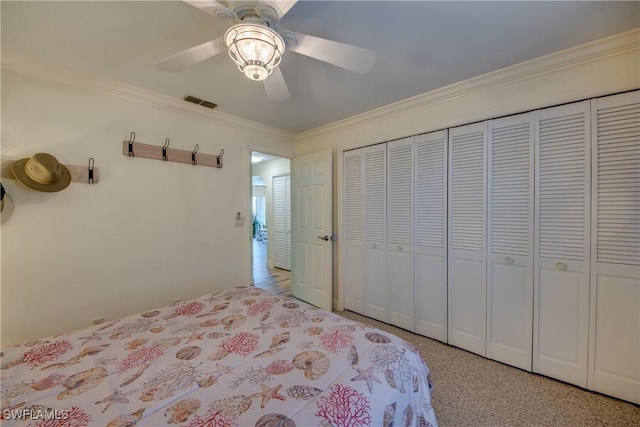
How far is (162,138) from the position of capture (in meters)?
2.40

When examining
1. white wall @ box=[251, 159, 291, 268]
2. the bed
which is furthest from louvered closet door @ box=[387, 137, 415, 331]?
white wall @ box=[251, 159, 291, 268]

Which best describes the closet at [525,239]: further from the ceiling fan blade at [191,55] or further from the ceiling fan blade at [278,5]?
the ceiling fan blade at [191,55]

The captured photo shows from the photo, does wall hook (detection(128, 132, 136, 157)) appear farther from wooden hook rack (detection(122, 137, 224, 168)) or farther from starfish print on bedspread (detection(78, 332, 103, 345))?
starfish print on bedspread (detection(78, 332, 103, 345))

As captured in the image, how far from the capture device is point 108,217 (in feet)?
6.89

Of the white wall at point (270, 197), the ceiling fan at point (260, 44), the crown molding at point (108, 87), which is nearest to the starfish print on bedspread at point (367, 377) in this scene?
the ceiling fan at point (260, 44)

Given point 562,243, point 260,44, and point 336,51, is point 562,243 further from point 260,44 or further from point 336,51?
point 260,44

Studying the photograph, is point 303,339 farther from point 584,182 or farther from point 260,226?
point 260,226

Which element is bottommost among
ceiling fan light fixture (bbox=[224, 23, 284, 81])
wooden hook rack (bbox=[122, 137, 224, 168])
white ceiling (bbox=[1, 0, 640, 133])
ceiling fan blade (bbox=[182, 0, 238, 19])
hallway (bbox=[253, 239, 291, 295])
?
hallway (bbox=[253, 239, 291, 295])

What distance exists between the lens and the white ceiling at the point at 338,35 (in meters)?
1.34

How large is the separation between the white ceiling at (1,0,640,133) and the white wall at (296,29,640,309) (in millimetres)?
105

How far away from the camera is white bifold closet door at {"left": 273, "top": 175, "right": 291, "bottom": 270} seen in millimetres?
5164

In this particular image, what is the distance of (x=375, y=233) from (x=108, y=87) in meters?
2.78

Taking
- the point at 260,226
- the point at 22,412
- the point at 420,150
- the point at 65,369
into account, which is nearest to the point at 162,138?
the point at 65,369

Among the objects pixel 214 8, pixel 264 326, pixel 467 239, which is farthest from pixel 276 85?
pixel 467 239
